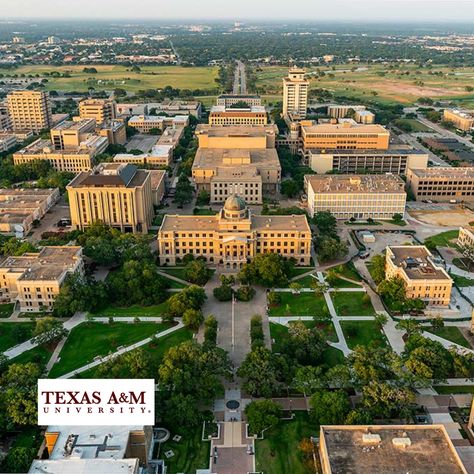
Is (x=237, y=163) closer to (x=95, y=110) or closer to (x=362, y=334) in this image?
(x=362, y=334)

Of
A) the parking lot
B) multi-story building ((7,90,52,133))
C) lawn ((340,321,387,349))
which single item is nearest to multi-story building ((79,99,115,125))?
the parking lot

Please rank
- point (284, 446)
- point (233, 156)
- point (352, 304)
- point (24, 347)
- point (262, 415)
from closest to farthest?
1. point (284, 446)
2. point (262, 415)
3. point (24, 347)
4. point (352, 304)
5. point (233, 156)

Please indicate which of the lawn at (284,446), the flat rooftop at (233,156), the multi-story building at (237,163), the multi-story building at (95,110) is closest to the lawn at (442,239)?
the multi-story building at (237,163)

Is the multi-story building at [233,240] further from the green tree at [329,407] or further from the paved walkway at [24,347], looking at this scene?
the green tree at [329,407]

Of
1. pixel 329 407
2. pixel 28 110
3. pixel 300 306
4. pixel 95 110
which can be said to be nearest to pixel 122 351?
pixel 300 306

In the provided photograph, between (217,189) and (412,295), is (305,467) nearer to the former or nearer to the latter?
(412,295)

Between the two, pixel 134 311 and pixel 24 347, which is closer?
pixel 24 347

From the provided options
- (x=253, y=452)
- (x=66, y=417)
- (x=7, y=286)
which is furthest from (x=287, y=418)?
(x=7, y=286)
